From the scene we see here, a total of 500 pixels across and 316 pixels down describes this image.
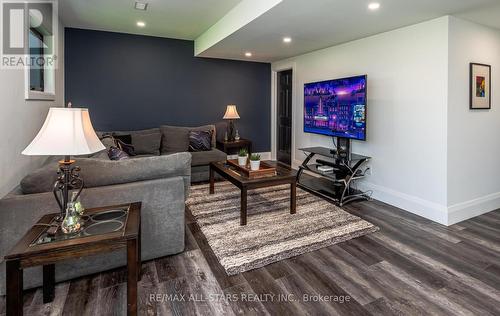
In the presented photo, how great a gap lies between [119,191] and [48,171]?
473 millimetres

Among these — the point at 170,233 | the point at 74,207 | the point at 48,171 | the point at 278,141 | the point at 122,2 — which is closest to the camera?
the point at 74,207

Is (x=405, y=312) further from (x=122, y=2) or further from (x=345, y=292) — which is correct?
(x=122, y=2)

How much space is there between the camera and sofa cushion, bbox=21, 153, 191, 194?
6.25ft

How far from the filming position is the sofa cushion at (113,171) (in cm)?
190

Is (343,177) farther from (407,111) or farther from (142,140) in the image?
(142,140)

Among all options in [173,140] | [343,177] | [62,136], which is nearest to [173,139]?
[173,140]

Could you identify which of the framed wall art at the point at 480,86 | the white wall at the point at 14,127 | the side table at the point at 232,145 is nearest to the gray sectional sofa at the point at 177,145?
the side table at the point at 232,145

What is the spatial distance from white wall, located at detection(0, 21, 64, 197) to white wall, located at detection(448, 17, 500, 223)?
4.09 metres

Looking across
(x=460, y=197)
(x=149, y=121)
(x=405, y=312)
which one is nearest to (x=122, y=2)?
(x=149, y=121)

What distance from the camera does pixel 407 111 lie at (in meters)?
3.47

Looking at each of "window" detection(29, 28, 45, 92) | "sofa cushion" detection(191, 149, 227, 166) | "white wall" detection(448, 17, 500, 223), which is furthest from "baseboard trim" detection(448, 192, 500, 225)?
"window" detection(29, 28, 45, 92)

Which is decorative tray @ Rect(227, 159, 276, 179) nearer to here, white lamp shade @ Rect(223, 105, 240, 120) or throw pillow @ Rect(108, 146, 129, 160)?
throw pillow @ Rect(108, 146, 129, 160)

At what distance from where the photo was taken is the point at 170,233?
2340 mm

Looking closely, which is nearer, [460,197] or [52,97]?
[460,197]
